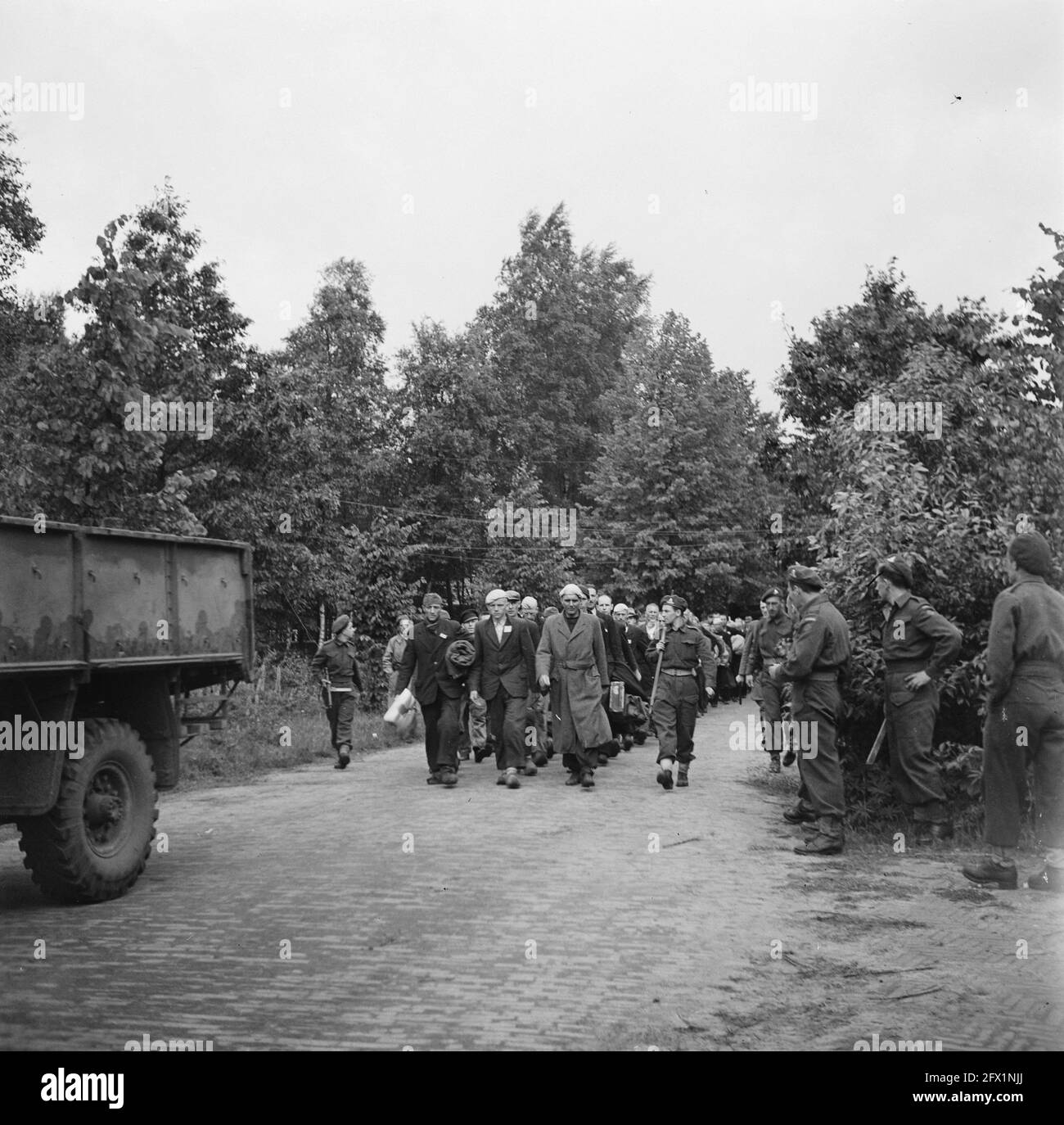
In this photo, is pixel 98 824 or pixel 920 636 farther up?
pixel 920 636

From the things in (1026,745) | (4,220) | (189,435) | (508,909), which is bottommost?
(508,909)

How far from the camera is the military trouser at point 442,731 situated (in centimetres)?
1379

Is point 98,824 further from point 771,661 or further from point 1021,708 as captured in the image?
point 771,661

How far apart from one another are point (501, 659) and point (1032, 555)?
24.1ft

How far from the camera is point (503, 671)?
14289 millimetres

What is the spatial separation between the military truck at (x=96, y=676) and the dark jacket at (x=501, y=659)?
5.09 meters

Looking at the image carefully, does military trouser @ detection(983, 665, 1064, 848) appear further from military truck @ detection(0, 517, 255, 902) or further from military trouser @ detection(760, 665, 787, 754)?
military trouser @ detection(760, 665, 787, 754)

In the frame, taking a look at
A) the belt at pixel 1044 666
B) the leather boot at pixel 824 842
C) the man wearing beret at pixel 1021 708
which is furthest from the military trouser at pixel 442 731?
the belt at pixel 1044 666

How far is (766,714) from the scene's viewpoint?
14.7 m

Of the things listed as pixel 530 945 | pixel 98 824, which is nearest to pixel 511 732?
pixel 98 824
